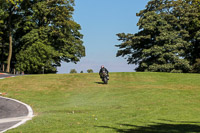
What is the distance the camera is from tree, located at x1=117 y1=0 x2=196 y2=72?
45.0 meters

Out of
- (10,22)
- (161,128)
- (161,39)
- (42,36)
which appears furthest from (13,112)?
(10,22)

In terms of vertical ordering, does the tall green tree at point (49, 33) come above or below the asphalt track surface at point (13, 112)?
above

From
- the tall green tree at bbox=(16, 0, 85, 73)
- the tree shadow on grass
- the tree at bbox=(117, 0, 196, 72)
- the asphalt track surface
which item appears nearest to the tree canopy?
the tall green tree at bbox=(16, 0, 85, 73)

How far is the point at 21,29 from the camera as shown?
A: 184ft

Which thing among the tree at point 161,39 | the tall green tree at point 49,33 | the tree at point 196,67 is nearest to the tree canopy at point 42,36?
the tall green tree at point 49,33

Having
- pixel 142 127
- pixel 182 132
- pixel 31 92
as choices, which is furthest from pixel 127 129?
pixel 31 92

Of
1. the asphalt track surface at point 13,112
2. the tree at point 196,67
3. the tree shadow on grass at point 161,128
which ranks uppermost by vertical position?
the tree at point 196,67

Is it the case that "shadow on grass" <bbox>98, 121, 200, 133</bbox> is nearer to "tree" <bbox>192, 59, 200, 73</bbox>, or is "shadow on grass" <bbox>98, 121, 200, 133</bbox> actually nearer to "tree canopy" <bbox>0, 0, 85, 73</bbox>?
"tree" <bbox>192, 59, 200, 73</bbox>

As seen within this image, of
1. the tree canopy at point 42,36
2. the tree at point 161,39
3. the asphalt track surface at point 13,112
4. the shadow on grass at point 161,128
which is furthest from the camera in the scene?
the tree canopy at point 42,36

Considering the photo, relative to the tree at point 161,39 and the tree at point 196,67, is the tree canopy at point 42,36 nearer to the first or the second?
the tree at point 161,39

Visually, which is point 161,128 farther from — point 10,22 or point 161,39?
point 10,22

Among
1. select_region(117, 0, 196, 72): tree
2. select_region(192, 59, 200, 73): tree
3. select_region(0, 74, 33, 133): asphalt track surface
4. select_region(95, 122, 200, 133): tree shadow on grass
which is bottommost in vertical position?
select_region(0, 74, 33, 133): asphalt track surface

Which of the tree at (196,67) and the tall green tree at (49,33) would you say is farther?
the tall green tree at (49,33)

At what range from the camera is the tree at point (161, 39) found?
4497cm
